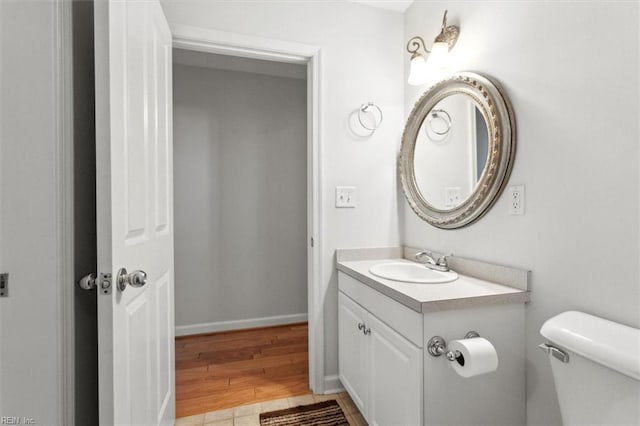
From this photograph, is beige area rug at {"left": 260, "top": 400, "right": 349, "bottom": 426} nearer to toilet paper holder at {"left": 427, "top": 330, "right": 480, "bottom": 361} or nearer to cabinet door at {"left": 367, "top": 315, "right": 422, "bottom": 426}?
cabinet door at {"left": 367, "top": 315, "right": 422, "bottom": 426}

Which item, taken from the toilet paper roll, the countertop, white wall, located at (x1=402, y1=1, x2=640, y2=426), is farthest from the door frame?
the toilet paper roll

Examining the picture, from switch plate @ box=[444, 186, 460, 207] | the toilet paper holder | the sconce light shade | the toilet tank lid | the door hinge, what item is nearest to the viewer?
the toilet tank lid

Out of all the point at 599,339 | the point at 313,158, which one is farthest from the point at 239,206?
the point at 599,339

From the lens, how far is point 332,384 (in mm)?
1837

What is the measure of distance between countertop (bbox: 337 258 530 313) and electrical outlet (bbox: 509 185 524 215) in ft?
1.02

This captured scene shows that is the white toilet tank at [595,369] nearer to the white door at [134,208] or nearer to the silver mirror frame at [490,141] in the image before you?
the silver mirror frame at [490,141]

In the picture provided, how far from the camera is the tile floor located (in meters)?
1.57

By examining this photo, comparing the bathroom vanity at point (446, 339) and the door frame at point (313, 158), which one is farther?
the door frame at point (313, 158)

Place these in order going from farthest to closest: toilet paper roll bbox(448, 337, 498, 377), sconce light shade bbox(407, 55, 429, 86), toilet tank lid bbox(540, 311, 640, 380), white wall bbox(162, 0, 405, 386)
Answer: white wall bbox(162, 0, 405, 386) < sconce light shade bbox(407, 55, 429, 86) < toilet paper roll bbox(448, 337, 498, 377) < toilet tank lid bbox(540, 311, 640, 380)

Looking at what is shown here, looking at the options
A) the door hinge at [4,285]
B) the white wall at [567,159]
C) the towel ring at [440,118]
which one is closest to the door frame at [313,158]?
the towel ring at [440,118]

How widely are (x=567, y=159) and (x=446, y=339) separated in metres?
0.75

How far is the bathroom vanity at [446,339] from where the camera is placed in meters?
1.07

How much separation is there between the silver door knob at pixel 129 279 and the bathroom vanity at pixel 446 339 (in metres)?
0.89

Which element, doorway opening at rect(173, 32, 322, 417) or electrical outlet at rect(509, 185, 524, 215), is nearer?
electrical outlet at rect(509, 185, 524, 215)
